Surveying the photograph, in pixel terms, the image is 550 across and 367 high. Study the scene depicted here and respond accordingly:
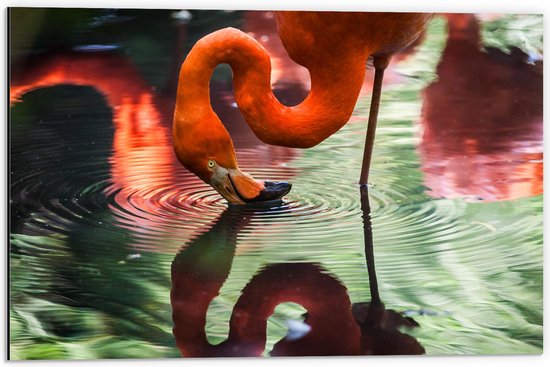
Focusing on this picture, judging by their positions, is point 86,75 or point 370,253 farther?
point 86,75

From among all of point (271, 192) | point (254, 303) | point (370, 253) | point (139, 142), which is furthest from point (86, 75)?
point (370, 253)

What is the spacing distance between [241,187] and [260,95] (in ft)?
0.85

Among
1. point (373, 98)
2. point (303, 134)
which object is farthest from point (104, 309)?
point (373, 98)

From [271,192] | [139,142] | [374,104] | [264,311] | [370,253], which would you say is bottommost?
[264,311]

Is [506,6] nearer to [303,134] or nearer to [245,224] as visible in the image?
[303,134]

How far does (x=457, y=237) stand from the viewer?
3131 millimetres

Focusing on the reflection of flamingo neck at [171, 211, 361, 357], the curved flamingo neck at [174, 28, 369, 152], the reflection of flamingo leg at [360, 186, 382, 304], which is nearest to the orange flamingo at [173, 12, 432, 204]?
the curved flamingo neck at [174, 28, 369, 152]

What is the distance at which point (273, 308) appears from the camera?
9.84 ft

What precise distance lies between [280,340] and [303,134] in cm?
54

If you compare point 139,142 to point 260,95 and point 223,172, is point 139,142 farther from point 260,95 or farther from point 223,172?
point 260,95

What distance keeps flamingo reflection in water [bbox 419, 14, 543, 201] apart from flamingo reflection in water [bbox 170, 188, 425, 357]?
39 cm

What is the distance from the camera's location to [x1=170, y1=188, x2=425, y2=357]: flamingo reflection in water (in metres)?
2.97

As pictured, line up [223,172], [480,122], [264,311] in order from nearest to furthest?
1. [264,311]
2. [223,172]
3. [480,122]

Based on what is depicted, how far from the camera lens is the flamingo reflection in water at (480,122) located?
3.20 meters
